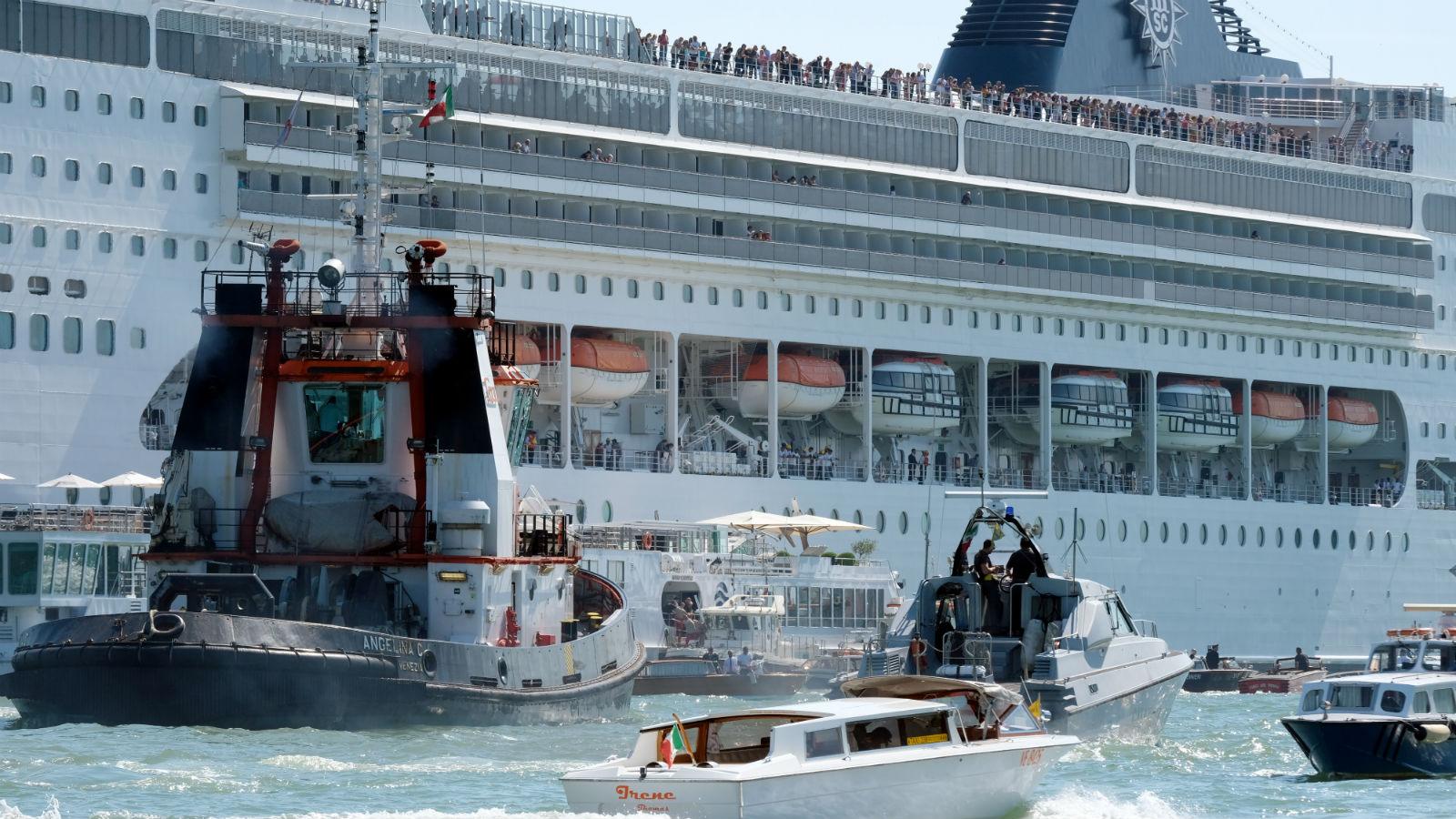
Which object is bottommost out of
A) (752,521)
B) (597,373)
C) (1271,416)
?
(752,521)

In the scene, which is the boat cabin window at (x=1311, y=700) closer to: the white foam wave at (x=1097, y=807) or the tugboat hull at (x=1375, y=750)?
the tugboat hull at (x=1375, y=750)

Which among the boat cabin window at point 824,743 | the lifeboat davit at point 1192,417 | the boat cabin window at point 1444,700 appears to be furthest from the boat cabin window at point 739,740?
the lifeboat davit at point 1192,417

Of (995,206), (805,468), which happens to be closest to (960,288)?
(995,206)

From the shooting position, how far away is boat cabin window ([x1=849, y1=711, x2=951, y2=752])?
24391 mm

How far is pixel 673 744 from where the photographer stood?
2367 centimetres

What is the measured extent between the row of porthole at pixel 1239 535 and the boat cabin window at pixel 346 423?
106 feet

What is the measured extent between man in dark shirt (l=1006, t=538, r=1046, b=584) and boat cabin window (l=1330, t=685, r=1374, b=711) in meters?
3.88

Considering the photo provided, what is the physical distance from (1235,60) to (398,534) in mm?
51314

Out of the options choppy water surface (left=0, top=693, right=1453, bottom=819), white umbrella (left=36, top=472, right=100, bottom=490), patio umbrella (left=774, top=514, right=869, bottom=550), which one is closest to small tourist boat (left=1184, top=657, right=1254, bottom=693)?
patio umbrella (left=774, top=514, right=869, bottom=550)

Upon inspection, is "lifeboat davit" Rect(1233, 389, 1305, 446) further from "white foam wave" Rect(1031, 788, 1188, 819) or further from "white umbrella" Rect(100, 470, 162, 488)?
"white foam wave" Rect(1031, 788, 1188, 819)

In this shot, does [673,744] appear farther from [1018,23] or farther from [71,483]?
[1018,23]

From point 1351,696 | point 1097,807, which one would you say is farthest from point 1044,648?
point 1097,807

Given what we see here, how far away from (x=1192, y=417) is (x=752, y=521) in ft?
63.4

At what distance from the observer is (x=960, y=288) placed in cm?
6869
